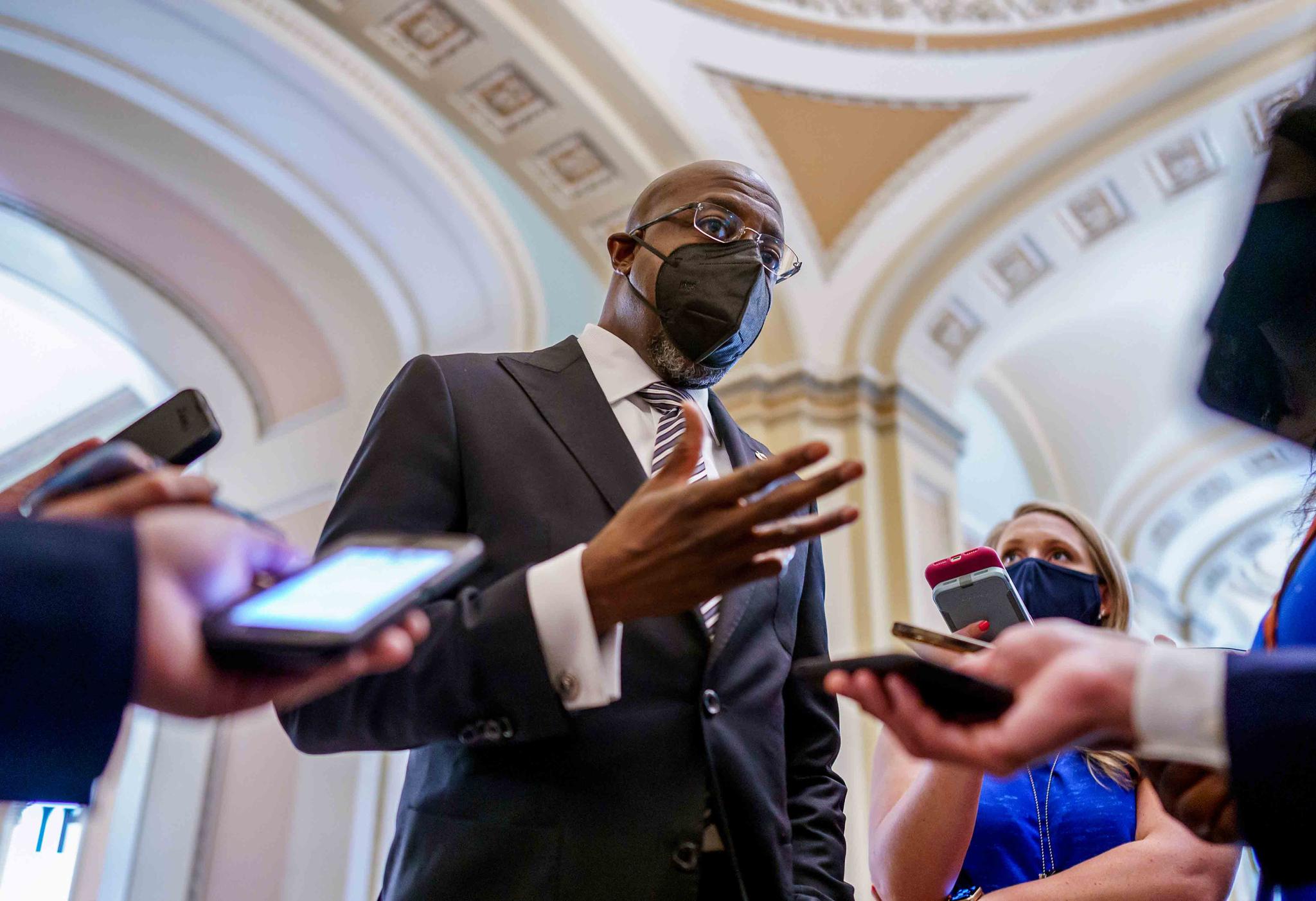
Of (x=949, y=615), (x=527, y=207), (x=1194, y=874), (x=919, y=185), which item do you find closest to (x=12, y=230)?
(x=527, y=207)

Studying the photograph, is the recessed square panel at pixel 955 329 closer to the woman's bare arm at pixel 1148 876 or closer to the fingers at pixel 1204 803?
the woman's bare arm at pixel 1148 876

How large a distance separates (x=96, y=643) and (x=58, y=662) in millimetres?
29

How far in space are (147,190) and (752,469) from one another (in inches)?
215

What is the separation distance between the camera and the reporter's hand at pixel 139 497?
1.06m

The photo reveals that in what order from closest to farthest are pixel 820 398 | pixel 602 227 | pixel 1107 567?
1. pixel 1107 567
2. pixel 602 227
3. pixel 820 398

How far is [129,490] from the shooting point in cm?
107

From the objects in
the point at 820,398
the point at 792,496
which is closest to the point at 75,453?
the point at 792,496

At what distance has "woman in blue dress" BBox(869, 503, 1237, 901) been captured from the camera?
209cm

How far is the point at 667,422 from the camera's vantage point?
77.3 inches

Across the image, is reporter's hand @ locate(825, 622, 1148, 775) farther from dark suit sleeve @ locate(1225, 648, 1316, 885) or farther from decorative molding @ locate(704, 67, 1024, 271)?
decorative molding @ locate(704, 67, 1024, 271)

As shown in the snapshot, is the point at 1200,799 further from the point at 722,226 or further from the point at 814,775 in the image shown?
the point at 722,226

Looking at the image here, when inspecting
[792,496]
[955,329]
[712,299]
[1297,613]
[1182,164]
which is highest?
[1182,164]

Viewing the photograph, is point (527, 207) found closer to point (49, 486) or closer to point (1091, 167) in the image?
point (1091, 167)

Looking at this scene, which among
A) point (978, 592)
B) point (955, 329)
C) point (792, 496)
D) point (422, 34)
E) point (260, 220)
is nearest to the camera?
point (792, 496)
